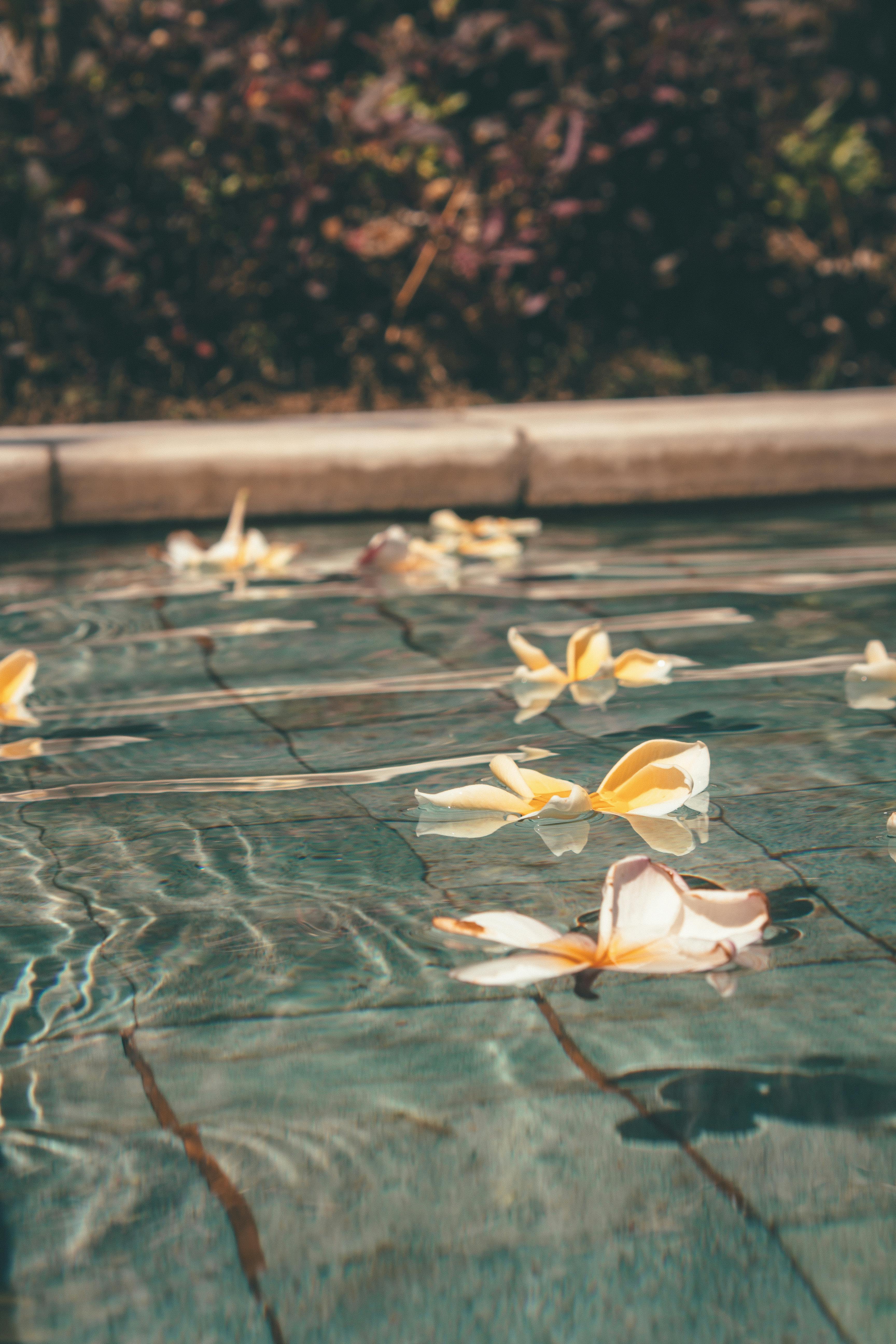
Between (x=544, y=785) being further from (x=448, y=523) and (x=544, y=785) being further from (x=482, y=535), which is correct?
(x=482, y=535)

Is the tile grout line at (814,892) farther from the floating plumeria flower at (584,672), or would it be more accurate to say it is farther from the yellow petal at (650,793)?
the floating plumeria flower at (584,672)

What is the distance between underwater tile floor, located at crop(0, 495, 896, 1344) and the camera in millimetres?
924

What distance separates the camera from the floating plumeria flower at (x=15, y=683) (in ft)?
7.25

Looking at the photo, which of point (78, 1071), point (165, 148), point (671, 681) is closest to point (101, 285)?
point (165, 148)

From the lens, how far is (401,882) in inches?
61.8

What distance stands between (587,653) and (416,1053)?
1272mm

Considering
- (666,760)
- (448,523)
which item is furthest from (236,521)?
(666,760)

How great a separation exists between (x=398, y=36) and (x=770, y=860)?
485 centimetres

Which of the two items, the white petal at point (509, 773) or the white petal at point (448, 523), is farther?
the white petal at point (448, 523)

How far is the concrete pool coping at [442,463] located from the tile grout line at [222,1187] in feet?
9.71

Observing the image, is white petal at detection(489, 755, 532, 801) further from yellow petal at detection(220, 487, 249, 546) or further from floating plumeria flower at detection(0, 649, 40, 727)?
yellow petal at detection(220, 487, 249, 546)

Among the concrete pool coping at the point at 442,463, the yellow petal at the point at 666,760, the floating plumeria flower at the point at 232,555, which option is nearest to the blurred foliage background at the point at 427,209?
the concrete pool coping at the point at 442,463

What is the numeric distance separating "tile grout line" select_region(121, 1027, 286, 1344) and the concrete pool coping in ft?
9.71

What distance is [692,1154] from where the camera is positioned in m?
1.05
